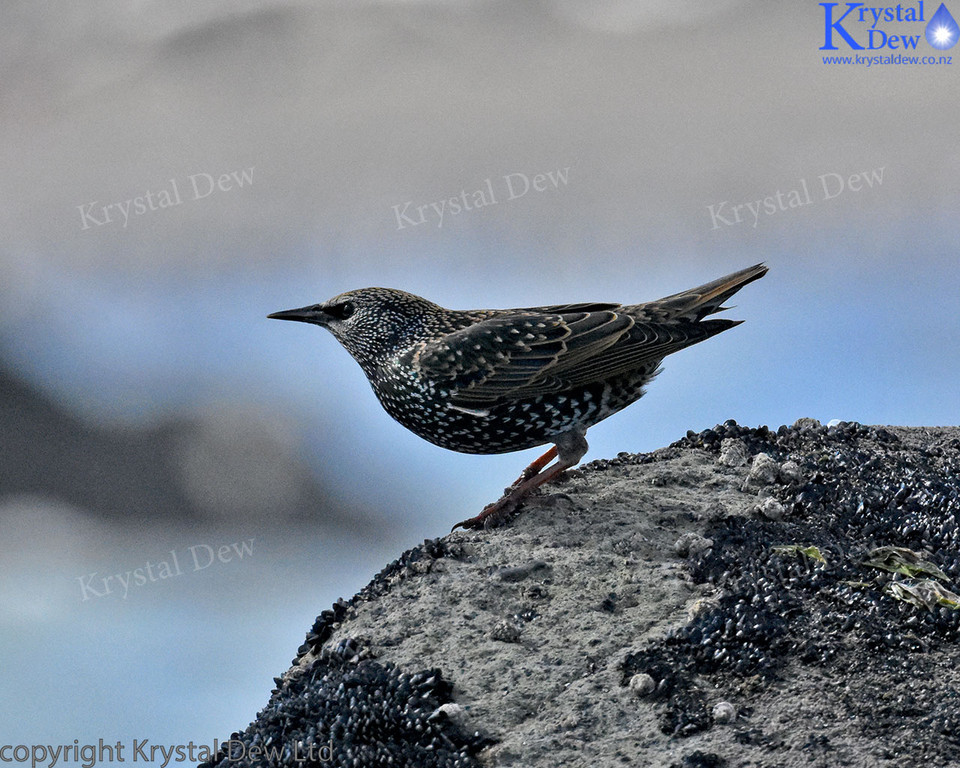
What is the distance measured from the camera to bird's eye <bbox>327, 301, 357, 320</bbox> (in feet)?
19.7

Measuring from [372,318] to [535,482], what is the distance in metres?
1.27

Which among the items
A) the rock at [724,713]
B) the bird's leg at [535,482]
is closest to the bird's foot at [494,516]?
the bird's leg at [535,482]

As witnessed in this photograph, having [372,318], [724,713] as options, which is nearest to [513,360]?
[372,318]

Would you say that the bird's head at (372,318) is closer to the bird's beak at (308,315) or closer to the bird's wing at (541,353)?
the bird's beak at (308,315)

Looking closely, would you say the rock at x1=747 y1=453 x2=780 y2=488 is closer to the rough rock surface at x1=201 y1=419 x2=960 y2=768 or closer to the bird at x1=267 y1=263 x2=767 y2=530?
the rough rock surface at x1=201 y1=419 x2=960 y2=768

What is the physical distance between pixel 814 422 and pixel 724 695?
3.01m

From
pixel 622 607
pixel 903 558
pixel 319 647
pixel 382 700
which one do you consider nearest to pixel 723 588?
pixel 622 607

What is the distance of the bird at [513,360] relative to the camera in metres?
5.65

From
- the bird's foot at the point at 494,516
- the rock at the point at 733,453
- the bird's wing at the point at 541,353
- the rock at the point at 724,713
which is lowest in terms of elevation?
the rock at the point at 724,713

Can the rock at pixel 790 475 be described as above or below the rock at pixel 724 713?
above

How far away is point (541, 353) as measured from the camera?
5695 mm

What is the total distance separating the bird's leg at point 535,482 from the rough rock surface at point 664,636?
88 mm

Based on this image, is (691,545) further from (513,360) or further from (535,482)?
(513,360)

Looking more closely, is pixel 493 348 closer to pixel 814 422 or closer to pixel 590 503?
pixel 590 503
